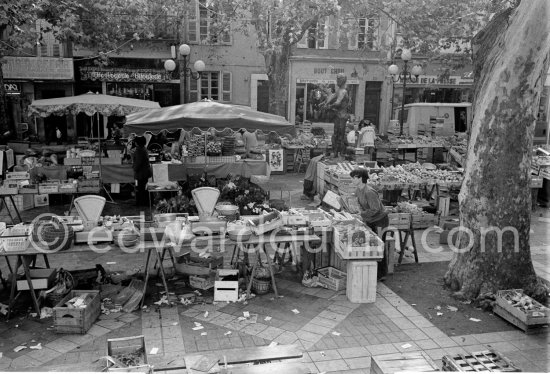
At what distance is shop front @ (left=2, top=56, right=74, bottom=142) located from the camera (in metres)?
21.2

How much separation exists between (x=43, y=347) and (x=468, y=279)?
19.6 ft

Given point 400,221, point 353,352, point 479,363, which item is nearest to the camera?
point 479,363

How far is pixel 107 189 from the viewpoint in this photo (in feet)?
48.1

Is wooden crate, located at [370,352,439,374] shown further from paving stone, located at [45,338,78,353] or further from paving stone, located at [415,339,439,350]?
paving stone, located at [45,338,78,353]

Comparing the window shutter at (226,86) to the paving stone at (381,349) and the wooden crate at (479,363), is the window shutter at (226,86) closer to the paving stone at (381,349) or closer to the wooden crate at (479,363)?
the paving stone at (381,349)

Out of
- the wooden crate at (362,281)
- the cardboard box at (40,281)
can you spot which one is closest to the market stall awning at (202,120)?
the cardboard box at (40,281)

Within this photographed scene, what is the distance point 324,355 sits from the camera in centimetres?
616

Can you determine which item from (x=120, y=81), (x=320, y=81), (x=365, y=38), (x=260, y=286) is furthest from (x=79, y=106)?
(x=365, y=38)

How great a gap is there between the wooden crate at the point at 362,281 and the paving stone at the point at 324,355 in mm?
1522

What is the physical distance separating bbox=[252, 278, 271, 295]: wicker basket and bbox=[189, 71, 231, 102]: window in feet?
60.0

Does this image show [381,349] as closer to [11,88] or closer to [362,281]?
[362,281]

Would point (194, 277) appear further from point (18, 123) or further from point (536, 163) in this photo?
point (18, 123)

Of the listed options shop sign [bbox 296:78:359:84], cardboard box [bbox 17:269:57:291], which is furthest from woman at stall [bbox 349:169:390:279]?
shop sign [bbox 296:78:359:84]

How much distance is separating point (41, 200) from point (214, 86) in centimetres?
1346
